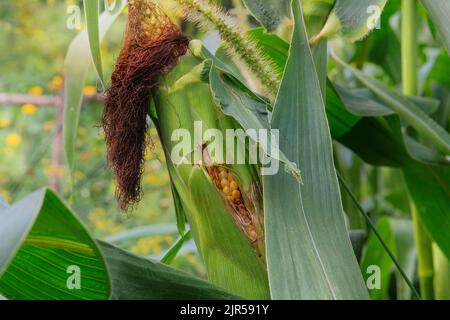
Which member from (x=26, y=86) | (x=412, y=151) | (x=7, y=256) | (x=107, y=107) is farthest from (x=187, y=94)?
(x=26, y=86)

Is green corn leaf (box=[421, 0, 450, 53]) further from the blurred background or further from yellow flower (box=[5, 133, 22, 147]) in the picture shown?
yellow flower (box=[5, 133, 22, 147])

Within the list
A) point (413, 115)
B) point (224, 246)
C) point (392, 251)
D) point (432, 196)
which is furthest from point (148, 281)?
point (392, 251)

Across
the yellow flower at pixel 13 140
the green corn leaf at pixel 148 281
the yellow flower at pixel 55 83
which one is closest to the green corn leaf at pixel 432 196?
the green corn leaf at pixel 148 281

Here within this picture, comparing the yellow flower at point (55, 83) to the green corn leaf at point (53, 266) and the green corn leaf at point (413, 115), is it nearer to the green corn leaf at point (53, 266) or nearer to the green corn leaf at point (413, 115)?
the green corn leaf at point (413, 115)

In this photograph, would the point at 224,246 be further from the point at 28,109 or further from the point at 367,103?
the point at 28,109

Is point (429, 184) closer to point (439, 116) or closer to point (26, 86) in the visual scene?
point (439, 116)

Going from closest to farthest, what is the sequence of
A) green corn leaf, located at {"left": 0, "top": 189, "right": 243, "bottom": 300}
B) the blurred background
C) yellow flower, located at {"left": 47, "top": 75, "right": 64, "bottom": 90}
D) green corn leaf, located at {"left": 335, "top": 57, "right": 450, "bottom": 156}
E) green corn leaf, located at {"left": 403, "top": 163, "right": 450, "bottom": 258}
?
green corn leaf, located at {"left": 0, "top": 189, "right": 243, "bottom": 300} < green corn leaf, located at {"left": 335, "top": 57, "right": 450, "bottom": 156} < green corn leaf, located at {"left": 403, "top": 163, "right": 450, "bottom": 258} < the blurred background < yellow flower, located at {"left": 47, "top": 75, "right": 64, "bottom": 90}

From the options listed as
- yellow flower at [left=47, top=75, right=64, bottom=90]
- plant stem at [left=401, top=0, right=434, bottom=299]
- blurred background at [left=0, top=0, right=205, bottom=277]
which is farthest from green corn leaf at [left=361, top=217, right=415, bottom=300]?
yellow flower at [left=47, top=75, right=64, bottom=90]
